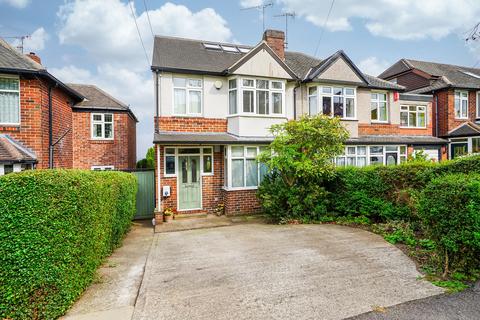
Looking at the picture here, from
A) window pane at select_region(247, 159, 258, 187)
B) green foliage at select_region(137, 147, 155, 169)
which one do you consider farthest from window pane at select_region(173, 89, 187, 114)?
green foliage at select_region(137, 147, 155, 169)

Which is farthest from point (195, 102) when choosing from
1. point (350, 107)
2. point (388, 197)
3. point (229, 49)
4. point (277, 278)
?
point (277, 278)

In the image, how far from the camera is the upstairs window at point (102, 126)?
14227mm

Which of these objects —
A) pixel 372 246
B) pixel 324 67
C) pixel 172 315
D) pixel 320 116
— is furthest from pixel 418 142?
pixel 172 315

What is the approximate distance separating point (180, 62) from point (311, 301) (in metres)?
10.1

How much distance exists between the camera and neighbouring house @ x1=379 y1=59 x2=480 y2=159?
18.0 m

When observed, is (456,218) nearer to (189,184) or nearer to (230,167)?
(230,167)

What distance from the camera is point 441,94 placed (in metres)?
18.9

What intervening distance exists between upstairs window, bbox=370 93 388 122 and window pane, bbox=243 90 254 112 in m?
7.12

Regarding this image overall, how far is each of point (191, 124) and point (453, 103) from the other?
60.2 feet

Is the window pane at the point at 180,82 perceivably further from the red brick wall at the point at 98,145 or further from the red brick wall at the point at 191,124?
the red brick wall at the point at 98,145

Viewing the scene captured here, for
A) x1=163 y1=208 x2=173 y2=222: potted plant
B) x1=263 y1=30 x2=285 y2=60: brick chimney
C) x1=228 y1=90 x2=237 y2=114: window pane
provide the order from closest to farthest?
x1=163 y1=208 x2=173 y2=222: potted plant, x1=228 y1=90 x2=237 y2=114: window pane, x1=263 y1=30 x2=285 y2=60: brick chimney

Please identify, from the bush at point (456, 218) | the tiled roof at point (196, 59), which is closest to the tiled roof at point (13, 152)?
the tiled roof at point (196, 59)

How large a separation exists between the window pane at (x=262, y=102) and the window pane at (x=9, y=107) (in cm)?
855

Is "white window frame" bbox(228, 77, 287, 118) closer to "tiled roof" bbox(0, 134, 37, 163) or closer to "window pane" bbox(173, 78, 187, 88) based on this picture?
"window pane" bbox(173, 78, 187, 88)
